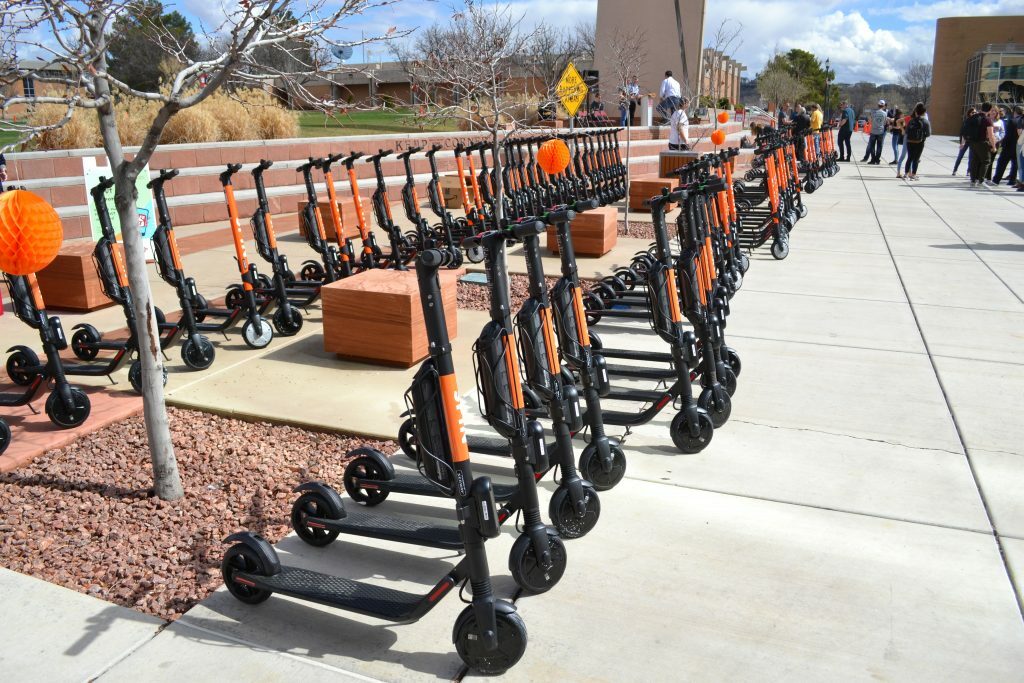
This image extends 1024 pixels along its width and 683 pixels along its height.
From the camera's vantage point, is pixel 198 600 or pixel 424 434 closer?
pixel 424 434

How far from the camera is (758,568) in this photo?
3.72 metres

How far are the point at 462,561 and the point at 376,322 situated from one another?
3520 millimetres

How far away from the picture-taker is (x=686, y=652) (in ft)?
10.3

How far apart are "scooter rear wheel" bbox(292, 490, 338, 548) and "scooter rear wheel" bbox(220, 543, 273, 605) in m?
0.47

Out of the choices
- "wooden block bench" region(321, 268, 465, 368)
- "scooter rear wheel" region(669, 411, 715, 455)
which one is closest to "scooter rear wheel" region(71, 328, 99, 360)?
"wooden block bench" region(321, 268, 465, 368)

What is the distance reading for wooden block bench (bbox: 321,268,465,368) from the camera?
20.7 feet

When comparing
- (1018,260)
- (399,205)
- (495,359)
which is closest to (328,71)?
(495,359)

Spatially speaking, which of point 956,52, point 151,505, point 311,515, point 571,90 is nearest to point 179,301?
point 151,505

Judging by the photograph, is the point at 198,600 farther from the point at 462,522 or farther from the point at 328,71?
the point at 328,71

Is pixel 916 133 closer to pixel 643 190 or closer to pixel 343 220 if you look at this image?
pixel 643 190

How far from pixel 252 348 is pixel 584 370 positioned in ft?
12.2

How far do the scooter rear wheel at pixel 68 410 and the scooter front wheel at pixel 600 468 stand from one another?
3082 millimetres

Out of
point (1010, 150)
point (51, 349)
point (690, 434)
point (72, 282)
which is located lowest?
point (1010, 150)

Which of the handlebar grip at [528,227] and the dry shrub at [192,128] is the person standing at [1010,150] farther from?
the handlebar grip at [528,227]
